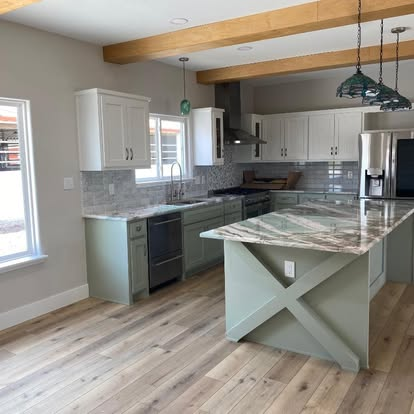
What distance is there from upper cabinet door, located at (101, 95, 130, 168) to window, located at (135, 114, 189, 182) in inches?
30.0

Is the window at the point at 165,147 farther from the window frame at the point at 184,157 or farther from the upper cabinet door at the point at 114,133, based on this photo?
the upper cabinet door at the point at 114,133

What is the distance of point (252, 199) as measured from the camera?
6301 mm

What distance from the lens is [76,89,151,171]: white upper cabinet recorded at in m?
4.14

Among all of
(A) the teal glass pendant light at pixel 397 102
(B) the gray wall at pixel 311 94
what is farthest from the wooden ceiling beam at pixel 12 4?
(B) the gray wall at pixel 311 94

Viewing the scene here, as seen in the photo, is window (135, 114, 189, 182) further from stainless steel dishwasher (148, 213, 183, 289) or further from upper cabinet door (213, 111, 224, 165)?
stainless steel dishwasher (148, 213, 183, 289)

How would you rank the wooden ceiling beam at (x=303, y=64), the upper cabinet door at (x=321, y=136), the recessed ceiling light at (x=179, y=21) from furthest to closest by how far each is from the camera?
1. the upper cabinet door at (x=321, y=136)
2. the wooden ceiling beam at (x=303, y=64)
3. the recessed ceiling light at (x=179, y=21)

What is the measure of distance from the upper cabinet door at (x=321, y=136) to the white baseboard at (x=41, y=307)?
4014 millimetres

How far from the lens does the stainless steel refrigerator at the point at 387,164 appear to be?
5270 millimetres

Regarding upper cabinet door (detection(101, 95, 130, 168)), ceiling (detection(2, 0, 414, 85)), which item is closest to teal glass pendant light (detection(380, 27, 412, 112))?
ceiling (detection(2, 0, 414, 85))

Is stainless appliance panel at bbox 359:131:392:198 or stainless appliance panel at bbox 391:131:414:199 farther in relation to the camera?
stainless appliance panel at bbox 359:131:392:198

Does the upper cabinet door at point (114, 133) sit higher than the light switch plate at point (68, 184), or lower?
higher

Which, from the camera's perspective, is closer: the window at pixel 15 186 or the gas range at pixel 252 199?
the window at pixel 15 186

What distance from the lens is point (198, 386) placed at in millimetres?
2707

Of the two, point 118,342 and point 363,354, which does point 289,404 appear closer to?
point 363,354
